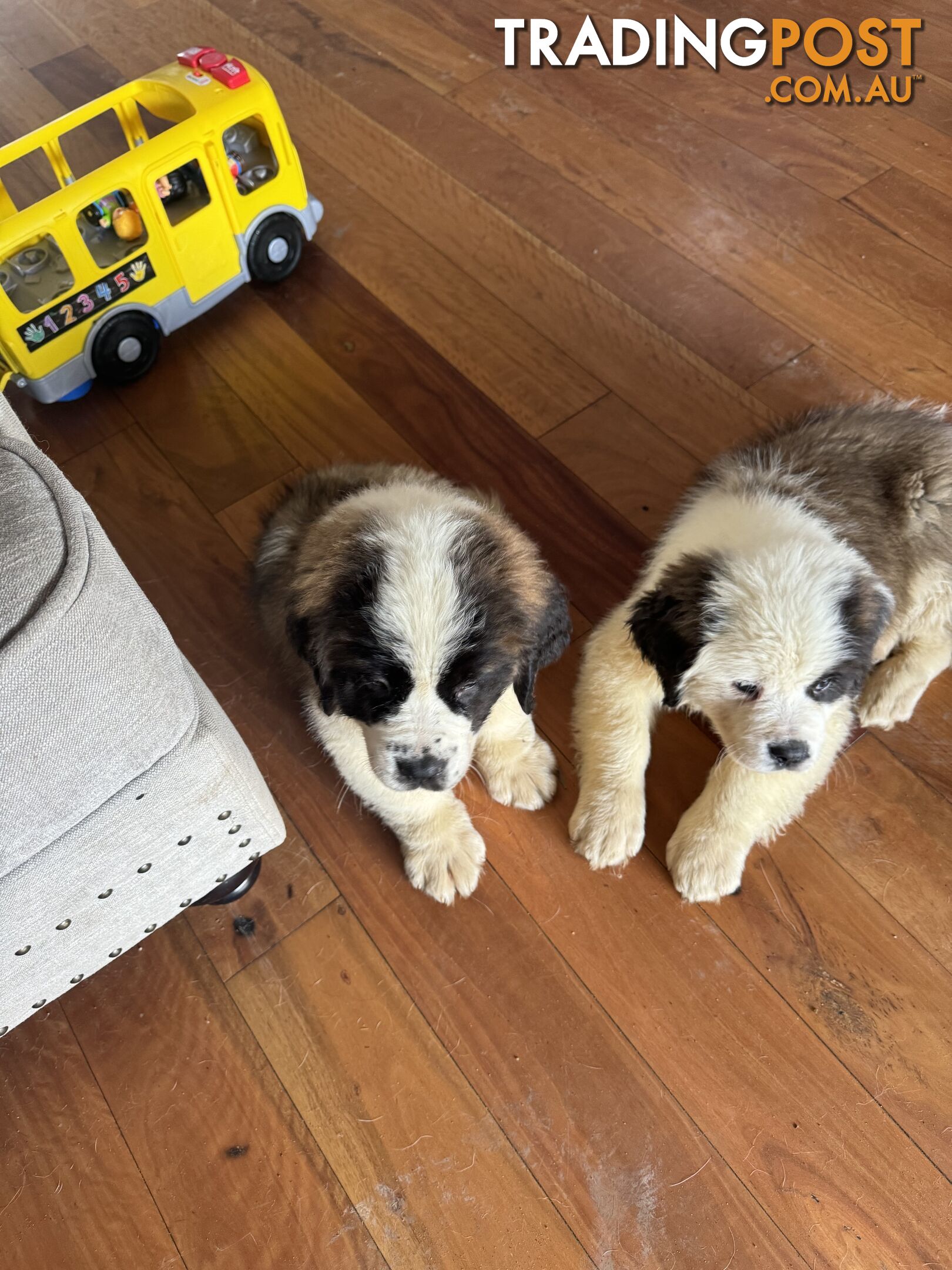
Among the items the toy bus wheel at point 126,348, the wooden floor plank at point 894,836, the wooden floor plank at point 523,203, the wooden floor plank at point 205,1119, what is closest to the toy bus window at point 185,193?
the toy bus wheel at point 126,348

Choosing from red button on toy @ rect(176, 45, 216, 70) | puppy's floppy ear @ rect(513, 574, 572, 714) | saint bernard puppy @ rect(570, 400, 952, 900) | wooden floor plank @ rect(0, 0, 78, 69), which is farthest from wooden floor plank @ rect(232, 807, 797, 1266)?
wooden floor plank @ rect(0, 0, 78, 69)

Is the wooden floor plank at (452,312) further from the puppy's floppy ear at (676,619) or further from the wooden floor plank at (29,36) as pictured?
the wooden floor plank at (29,36)

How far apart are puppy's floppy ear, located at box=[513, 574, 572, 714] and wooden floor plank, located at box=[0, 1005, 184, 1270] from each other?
1029 mm

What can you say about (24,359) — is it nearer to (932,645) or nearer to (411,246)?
(411,246)

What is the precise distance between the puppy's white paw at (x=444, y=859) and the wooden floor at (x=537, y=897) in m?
0.04

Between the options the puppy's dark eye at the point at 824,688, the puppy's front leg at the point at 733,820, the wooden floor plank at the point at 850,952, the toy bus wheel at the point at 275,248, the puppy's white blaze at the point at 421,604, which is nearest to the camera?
the puppy's white blaze at the point at 421,604

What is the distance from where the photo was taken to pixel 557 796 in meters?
1.81

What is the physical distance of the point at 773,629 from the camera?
133 cm

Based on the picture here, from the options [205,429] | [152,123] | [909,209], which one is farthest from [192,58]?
[909,209]

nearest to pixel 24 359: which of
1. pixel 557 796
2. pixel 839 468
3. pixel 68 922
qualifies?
pixel 68 922

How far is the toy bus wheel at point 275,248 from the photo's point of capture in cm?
247

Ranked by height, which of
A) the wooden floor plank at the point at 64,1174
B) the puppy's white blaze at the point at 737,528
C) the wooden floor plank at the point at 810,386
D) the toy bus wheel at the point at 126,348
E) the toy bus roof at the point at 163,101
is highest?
the toy bus roof at the point at 163,101

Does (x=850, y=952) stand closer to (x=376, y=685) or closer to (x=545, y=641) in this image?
(x=545, y=641)

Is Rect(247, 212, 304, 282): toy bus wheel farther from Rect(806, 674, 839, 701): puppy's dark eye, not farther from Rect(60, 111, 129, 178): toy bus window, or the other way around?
Rect(806, 674, 839, 701): puppy's dark eye
